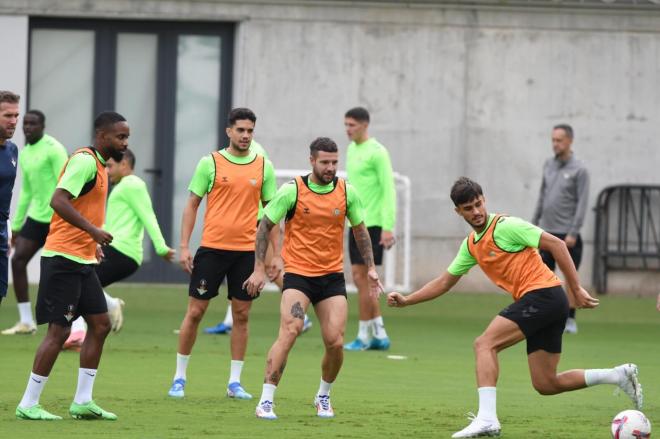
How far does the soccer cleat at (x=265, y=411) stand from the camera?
401 inches

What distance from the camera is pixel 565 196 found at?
17.5 meters

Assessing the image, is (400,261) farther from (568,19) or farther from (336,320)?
(336,320)

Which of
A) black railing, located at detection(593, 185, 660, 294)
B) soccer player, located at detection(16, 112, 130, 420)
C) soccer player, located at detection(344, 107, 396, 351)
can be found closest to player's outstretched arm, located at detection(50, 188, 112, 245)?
soccer player, located at detection(16, 112, 130, 420)

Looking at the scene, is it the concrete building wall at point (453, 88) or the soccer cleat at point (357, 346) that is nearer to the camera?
the soccer cleat at point (357, 346)

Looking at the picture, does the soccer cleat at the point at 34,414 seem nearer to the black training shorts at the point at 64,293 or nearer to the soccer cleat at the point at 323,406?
the black training shorts at the point at 64,293

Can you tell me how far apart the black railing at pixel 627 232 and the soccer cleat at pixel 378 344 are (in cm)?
771

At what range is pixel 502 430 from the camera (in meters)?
9.88

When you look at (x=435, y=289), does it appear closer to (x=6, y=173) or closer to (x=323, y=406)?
(x=323, y=406)

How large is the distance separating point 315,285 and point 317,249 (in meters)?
0.26

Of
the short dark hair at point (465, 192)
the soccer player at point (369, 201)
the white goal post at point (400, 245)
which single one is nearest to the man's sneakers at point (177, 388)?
the short dark hair at point (465, 192)

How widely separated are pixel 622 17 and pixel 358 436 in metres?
14.2

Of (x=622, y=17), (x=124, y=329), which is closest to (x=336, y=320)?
(x=124, y=329)

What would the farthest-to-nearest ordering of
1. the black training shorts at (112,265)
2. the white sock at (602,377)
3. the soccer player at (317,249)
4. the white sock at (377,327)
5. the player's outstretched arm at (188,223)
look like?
the white sock at (377,327) < the black training shorts at (112,265) < the player's outstretched arm at (188,223) < the soccer player at (317,249) < the white sock at (602,377)

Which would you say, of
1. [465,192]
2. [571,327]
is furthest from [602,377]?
[571,327]
